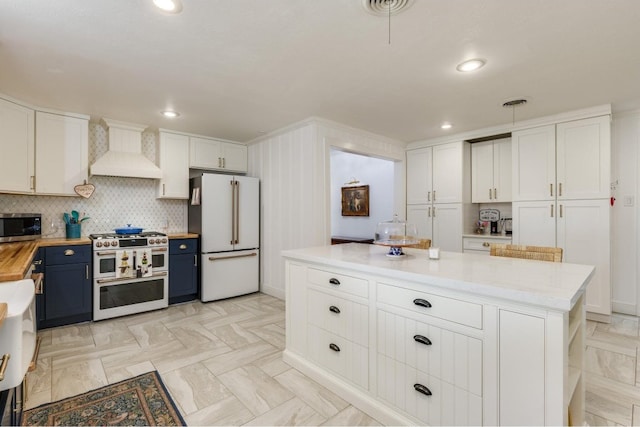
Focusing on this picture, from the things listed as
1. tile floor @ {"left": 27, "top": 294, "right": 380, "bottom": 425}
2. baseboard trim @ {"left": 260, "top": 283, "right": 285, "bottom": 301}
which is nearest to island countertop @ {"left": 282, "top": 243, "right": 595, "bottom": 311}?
tile floor @ {"left": 27, "top": 294, "right": 380, "bottom": 425}

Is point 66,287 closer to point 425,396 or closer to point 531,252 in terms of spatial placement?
point 425,396

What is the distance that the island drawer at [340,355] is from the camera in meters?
1.91

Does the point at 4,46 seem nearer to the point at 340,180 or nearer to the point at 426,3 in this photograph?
the point at 426,3

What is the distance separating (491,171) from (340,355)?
3.73 m

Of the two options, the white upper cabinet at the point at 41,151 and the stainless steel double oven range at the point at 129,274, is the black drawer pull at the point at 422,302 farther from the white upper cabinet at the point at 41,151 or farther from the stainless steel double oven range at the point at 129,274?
the white upper cabinet at the point at 41,151

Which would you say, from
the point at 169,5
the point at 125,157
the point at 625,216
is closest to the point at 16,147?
the point at 125,157

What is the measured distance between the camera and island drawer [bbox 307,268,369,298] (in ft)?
6.26

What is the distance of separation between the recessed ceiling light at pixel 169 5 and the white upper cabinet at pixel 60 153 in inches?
104

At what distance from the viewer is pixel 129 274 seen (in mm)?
3562

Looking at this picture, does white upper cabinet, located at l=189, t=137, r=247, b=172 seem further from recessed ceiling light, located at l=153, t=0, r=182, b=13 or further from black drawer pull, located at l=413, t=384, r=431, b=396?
black drawer pull, located at l=413, t=384, r=431, b=396

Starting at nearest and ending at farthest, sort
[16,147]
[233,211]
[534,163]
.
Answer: [16,147] < [534,163] < [233,211]

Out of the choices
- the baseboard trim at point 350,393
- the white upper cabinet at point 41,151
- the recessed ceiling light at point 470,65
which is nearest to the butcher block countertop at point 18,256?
the white upper cabinet at point 41,151

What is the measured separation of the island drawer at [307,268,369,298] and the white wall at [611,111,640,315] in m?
3.66

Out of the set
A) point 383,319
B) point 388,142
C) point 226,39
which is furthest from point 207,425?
point 388,142
